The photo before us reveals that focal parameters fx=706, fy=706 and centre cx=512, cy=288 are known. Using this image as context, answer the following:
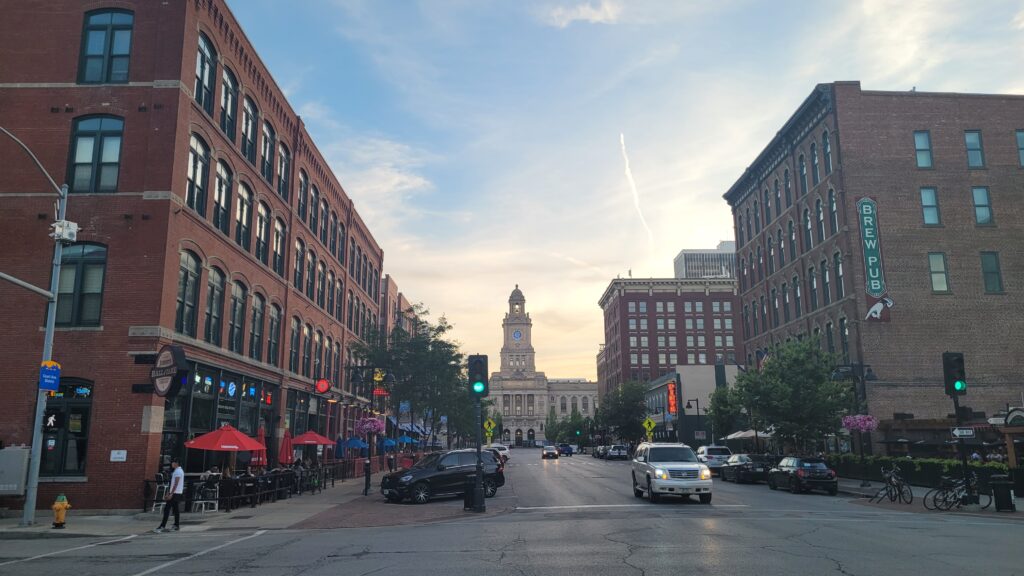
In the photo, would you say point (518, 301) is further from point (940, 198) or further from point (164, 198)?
point (164, 198)

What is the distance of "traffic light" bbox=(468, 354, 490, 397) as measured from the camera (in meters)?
20.5

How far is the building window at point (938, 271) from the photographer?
42.5 m

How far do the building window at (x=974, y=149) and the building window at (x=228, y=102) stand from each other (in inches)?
1674

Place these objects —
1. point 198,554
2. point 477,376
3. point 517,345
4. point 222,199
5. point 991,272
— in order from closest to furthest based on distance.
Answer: point 198,554 < point 477,376 < point 222,199 < point 991,272 < point 517,345

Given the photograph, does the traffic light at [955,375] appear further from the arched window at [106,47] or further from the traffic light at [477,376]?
the arched window at [106,47]

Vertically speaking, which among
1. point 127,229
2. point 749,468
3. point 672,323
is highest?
point 672,323

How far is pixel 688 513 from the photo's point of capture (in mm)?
19375

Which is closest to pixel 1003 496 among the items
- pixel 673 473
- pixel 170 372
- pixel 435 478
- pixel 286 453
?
pixel 673 473

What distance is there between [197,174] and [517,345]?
169547 mm

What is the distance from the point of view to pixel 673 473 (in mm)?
22141

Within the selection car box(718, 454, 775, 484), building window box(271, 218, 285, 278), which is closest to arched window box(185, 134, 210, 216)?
building window box(271, 218, 285, 278)

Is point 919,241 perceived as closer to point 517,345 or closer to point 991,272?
point 991,272

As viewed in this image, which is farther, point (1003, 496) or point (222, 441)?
point (222, 441)

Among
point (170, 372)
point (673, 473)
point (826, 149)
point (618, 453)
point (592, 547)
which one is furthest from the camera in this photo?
point (618, 453)
